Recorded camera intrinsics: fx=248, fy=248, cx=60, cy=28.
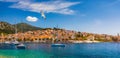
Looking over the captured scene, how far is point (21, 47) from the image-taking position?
470 ft

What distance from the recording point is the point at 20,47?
143375 mm

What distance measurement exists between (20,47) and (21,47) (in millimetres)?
665
